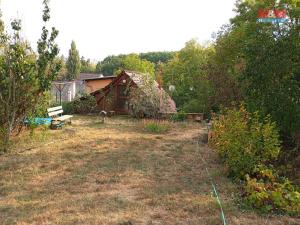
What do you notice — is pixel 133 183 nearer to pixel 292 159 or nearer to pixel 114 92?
pixel 292 159

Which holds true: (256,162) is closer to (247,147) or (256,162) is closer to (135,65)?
(247,147)

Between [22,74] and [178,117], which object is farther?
[178,117]

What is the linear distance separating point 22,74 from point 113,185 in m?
4.80

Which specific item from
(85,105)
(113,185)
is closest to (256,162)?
(113,185)

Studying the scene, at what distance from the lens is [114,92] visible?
25.8 meters

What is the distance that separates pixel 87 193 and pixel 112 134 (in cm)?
811

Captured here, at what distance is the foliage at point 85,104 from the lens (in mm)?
25766

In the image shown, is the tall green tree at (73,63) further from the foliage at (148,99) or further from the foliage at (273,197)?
the foliage at (273,197)

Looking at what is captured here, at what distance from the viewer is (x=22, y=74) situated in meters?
10.0

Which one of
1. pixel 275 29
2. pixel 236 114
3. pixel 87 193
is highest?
pixel 275 29

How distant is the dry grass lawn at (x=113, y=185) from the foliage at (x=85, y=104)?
1336 centimetres

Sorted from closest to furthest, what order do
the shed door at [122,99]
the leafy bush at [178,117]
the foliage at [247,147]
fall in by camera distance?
the foliage at [247,147], the leafy bush at [178,117], the shed door at [122,99]

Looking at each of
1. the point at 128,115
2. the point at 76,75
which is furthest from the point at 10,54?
the point at 76,75

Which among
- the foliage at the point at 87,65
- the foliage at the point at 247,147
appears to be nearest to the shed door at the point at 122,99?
the foliage at the point at 247,147
